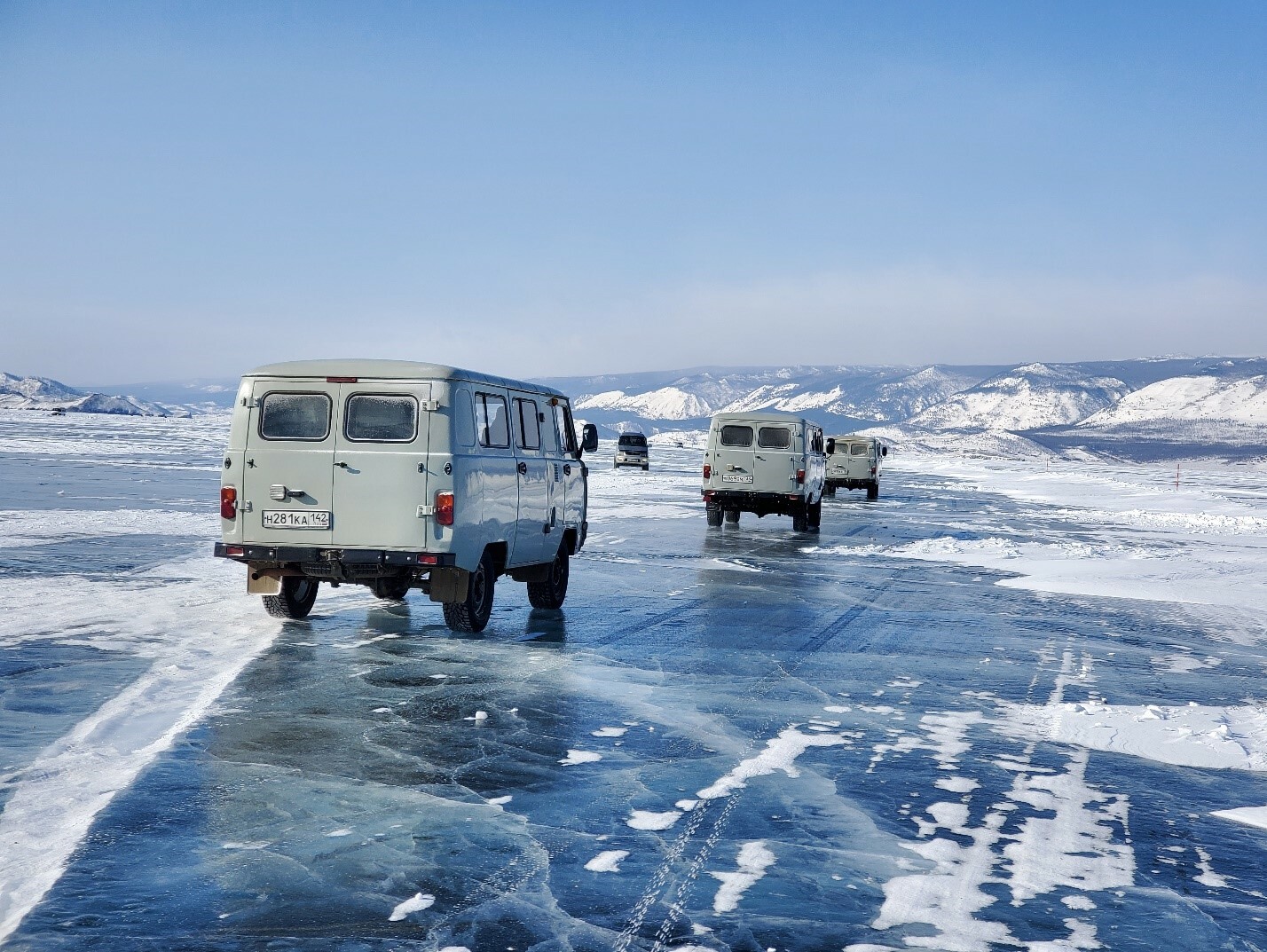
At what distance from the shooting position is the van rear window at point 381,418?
34.7 ft

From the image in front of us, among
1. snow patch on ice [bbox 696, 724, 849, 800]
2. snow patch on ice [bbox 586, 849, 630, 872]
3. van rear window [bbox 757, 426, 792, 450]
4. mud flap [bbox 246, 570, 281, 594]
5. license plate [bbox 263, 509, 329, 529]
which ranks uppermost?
van rear window [bbox 757, 426, 792, 450]

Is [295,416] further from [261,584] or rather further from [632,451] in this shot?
[632,451]

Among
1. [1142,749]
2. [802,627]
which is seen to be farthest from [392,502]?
[1142,749]

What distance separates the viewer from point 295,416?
10750 millimetres

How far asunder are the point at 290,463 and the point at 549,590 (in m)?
3.38

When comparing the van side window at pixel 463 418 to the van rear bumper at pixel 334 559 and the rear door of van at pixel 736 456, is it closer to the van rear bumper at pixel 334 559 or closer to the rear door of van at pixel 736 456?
the van rear bumper at pixel 334 559

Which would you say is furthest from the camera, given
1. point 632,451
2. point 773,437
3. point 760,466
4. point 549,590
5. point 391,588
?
point 632,451

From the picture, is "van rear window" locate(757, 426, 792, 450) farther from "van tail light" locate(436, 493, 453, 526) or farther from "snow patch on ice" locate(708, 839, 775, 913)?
"snow patch on ice" locate(708, 839, 775, 913)

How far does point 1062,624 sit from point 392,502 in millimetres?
7030

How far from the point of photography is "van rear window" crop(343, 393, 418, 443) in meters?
10.6

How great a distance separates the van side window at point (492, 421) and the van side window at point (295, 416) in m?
1.28

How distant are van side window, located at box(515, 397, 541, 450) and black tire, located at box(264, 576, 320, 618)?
240cm

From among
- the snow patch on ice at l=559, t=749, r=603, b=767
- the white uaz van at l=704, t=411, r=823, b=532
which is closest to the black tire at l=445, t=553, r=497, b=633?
the snow patch on ice at l=559, t=749, r=603, b=767

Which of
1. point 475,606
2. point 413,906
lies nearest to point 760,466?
point 475,606
